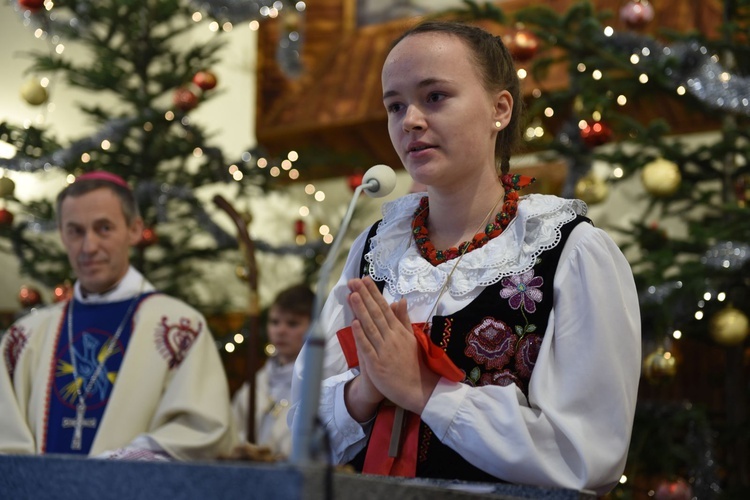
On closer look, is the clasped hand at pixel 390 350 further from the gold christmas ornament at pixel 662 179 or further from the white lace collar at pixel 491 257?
the gold christmas ornament at pixel 662 179

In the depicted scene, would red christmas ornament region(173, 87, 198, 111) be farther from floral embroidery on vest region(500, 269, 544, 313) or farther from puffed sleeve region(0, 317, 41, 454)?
floral embroidery on vest region(500, 269, 544, 313)

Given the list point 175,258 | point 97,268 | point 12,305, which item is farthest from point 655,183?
point 12,305

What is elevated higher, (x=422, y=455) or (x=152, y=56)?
(x=152, y=56)

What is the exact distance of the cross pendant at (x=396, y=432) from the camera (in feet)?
6.51

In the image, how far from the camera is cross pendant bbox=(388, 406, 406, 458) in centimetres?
198

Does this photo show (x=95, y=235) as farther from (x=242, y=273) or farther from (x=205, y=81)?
(x=205, y=81)

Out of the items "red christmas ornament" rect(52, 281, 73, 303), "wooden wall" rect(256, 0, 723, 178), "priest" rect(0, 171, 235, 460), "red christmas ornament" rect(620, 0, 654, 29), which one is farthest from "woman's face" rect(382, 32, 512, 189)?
"wooden wall" rect(256, 0, 723, 178)

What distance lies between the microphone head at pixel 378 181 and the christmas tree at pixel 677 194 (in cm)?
263

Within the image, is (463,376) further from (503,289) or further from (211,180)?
(211,180)

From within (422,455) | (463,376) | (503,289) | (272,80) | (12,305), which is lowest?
(12,305)

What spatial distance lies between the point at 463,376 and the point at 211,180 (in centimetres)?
464

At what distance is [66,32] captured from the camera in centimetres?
644

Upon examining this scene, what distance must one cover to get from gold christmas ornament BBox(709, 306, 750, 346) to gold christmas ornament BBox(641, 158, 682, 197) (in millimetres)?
585

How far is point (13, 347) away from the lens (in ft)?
13.2
